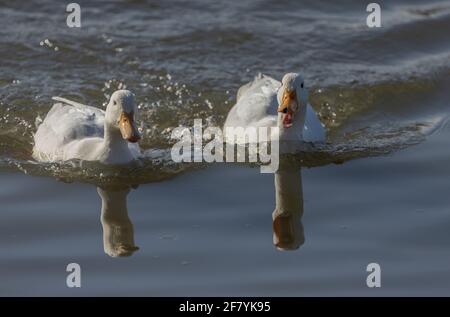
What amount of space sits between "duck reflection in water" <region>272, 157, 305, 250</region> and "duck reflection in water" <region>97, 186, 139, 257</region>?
4.19ft

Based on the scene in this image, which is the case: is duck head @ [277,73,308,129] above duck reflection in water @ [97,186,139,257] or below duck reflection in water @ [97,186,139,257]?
above

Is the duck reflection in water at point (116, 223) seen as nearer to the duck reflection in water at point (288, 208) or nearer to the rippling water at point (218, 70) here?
the rippling water at point (218, 70)

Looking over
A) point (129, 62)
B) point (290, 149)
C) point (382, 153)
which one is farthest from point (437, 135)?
point (129, 62)

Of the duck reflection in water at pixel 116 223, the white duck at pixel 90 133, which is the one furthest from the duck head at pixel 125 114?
the duck reflection in water at pixel 116 223

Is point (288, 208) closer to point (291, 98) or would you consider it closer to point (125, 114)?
point (291, 98)

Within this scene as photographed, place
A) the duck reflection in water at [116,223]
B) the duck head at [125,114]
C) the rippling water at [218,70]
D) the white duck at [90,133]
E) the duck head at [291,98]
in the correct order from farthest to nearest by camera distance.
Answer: the rippling water at [218,70]
the duck head at [291,98]
the white duck at [90,133]
the duck head at [125,114]
the duck reflection in water at [116,223]

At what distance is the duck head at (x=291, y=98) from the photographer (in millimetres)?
10492

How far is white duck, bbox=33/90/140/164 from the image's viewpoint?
9.95 m

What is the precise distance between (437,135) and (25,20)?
6265mm

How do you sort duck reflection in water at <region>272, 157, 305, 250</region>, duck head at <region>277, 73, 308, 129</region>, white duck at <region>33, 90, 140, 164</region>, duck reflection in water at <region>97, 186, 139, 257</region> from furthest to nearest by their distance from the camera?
duck head at <region>277, 73, 308, 129</region> → white duck at <region>33, 90, 140, 164</region> → duck reflection in water at <region>272, 157, 305, 250</region> → duck reflection in water at <region>97, 186, 139, 257</region>

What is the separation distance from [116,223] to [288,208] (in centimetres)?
163

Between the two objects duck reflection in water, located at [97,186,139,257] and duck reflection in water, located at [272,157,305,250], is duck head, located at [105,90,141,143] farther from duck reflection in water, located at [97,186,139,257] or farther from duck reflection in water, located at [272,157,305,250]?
duck reflection in water, located at [272,157,305,250]

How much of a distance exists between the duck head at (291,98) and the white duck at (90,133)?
1539 millimetres

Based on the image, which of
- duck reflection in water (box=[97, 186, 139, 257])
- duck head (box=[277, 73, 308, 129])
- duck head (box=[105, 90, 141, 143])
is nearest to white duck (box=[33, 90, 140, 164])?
duck head (box=[105, 90, 141, 143])
